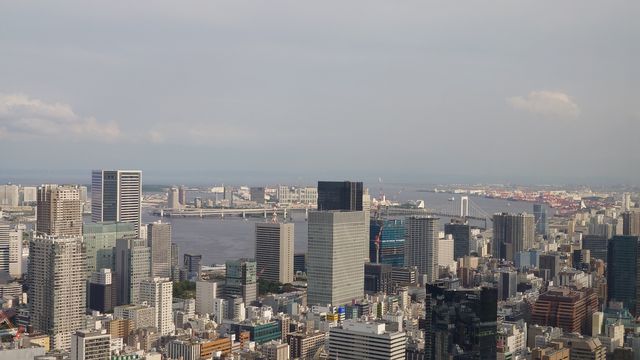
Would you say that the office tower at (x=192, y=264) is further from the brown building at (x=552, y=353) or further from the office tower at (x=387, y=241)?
the brown building at (x=552, y=353)

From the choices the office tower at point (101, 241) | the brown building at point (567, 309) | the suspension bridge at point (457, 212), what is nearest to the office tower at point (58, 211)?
the office tower at point (101, 241)

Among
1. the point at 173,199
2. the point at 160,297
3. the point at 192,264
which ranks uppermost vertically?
the point at 173,199

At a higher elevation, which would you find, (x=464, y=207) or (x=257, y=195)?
(x=257, y=195)

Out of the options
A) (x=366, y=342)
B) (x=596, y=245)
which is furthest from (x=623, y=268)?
(x=366, y=342)

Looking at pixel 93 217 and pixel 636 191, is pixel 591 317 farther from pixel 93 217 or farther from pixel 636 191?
pixel 93 217

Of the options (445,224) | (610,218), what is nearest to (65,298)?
(610,218)

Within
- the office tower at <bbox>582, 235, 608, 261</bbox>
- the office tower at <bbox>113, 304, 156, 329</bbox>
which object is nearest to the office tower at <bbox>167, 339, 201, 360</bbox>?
the office tower at <bbox>113, 304, 156, 329</bbox>

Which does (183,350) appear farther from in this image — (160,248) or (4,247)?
(4,247)
